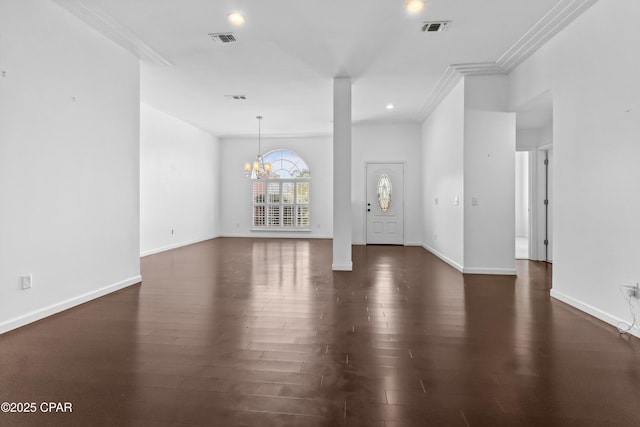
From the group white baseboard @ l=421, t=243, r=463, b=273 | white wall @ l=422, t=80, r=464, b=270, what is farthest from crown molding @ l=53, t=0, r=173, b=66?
white baseboard @ l=421, t=243, r=463, b=273

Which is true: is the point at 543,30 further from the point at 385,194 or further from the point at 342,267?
the point at 385,194

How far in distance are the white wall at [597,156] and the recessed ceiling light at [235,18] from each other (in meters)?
3.48

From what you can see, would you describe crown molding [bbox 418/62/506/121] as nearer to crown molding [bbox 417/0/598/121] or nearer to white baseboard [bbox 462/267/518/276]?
crown molding [bbox 417/0/598/121]

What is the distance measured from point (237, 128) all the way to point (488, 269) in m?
6.89

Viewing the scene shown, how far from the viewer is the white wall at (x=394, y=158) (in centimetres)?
827

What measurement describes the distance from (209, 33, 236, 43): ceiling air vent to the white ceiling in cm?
8

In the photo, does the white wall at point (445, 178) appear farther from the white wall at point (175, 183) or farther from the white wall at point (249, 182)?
the white wall at point (175, 183)

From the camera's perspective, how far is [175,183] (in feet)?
25.3

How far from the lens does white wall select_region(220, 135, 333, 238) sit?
378 inches

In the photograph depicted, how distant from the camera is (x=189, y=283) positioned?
430 centimetres

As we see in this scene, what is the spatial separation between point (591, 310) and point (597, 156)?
147cm

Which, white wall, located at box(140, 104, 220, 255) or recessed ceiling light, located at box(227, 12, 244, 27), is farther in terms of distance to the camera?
white wall, located at box(140, 104, 220, 255)

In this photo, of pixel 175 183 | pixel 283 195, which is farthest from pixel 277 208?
pixel 175 183

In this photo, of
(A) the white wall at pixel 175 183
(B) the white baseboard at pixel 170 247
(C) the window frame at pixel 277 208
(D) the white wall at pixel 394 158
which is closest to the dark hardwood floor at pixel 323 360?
(B) the white baseboard at pixel 170 247
